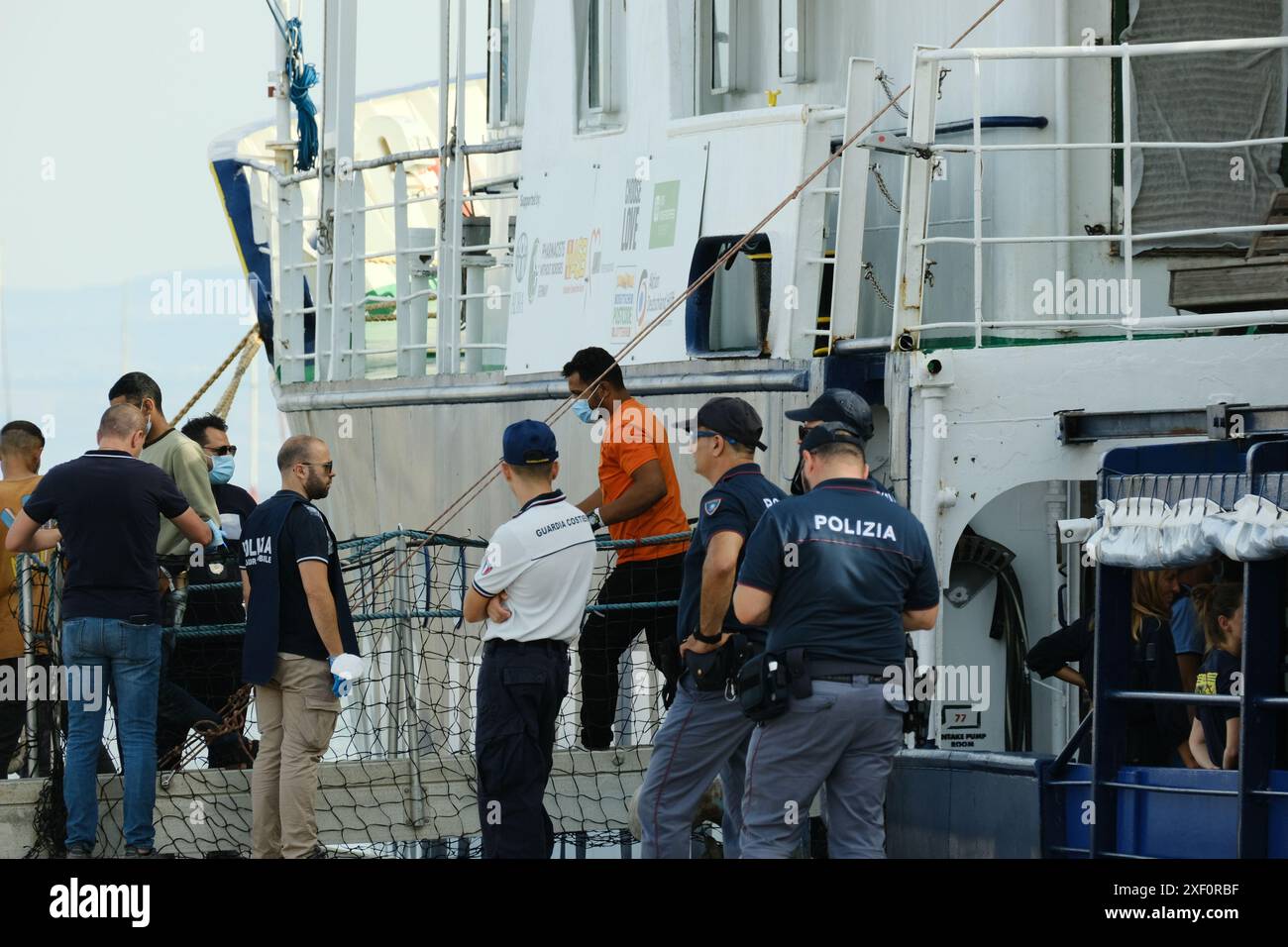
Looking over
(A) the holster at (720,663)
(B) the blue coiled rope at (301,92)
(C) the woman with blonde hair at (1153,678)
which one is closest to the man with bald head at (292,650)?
(A) the holster at (720,663)

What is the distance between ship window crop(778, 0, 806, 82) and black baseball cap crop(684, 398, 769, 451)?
12.7ft

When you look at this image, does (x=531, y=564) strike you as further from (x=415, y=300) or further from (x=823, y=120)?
(x=415, y=300)

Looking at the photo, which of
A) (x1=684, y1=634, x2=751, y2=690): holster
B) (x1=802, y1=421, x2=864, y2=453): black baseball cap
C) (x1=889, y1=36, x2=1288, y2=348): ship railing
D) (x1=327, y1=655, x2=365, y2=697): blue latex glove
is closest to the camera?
(x1=802, y1=421, x2=864, y2=453): black baseball cap

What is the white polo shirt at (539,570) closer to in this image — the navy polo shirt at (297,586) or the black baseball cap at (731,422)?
the black baseball cap at (731,422)

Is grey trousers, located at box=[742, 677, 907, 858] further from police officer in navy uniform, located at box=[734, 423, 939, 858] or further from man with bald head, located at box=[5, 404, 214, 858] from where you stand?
man with bald head, located at box=[5, 404, 214, 858]

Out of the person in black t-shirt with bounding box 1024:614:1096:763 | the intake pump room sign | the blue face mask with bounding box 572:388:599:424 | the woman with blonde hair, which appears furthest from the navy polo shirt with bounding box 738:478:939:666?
the intake pump room sign

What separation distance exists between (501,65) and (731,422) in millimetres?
7552

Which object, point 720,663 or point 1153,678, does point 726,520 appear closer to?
point 720,663

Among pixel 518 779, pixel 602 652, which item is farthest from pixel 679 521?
pixel 518 779

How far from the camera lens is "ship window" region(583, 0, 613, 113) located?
11.3 meters

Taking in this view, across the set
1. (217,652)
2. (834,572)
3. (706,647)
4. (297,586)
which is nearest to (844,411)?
(834,572)

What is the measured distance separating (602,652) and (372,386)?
15.5 feet

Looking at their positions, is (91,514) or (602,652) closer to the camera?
(91,514)

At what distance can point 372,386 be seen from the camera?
43.8 feet
